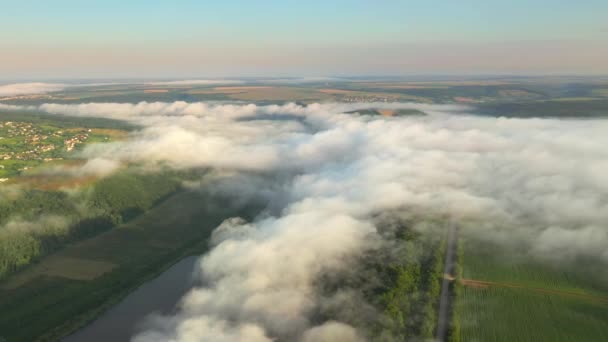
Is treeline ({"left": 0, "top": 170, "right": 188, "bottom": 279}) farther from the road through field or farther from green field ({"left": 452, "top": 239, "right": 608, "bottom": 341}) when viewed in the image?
green field ({"left": 452, "top": 239, "right": 608, "bottom": 341})

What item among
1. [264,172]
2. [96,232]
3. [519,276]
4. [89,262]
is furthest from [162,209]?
[519,276]

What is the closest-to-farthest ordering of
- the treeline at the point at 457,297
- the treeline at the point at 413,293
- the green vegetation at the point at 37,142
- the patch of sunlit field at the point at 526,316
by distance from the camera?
the patch of sunlit field at the point at 526,316
the treeline at the point at 457,297
the treeline at the point at 413,293
the green vegetation at the point at 37,142

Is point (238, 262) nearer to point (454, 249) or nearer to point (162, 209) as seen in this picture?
point (454, 249)

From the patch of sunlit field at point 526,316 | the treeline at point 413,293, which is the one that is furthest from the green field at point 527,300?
the treeline at point 413,293

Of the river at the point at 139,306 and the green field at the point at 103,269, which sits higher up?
the green field at the point at 103,269

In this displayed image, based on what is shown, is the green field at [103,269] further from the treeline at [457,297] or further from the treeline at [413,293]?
the treeline at [457,297]

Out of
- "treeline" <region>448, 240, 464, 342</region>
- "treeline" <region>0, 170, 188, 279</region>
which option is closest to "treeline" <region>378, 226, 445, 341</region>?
"treeline" <region>448, 240, 464, 342</region>

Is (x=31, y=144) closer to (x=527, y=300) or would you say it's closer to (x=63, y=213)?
(x=63, y=213)
